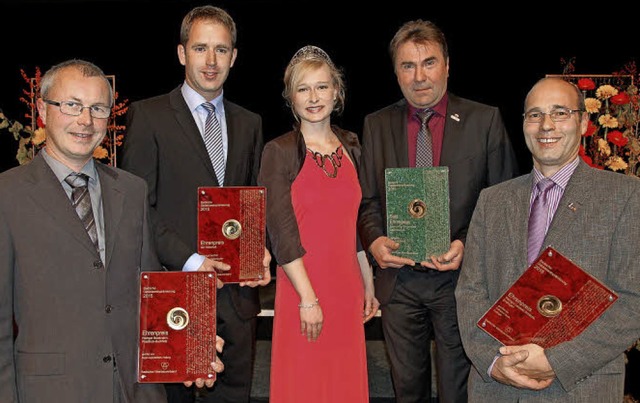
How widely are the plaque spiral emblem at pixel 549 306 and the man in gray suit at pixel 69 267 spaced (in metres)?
1.42

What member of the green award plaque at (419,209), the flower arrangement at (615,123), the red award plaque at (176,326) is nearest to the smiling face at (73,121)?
the red award plaque at (176,326)

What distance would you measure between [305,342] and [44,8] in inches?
298

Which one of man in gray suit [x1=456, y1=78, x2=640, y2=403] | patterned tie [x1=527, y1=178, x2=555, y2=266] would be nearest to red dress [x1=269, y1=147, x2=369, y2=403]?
man in gray suit [x1=456, y1=78, x2=640, y2=403]

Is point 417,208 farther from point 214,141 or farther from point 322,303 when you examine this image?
point 214,141

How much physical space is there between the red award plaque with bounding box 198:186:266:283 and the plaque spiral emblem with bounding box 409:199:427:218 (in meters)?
0.68

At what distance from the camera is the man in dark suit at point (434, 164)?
137 inches

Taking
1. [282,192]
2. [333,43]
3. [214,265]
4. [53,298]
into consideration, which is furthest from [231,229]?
[333,43]

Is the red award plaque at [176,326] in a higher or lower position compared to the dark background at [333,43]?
lower

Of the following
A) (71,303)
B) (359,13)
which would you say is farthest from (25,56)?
(71,303)

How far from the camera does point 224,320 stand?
3377mm

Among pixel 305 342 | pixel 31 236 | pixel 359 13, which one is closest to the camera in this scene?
pixel 31 236

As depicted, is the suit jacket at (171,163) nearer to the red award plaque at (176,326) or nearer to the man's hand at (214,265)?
the man's hand at (214,265)

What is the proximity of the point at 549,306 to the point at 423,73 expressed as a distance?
1458mm

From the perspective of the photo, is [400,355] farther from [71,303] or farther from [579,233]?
[71,303]
